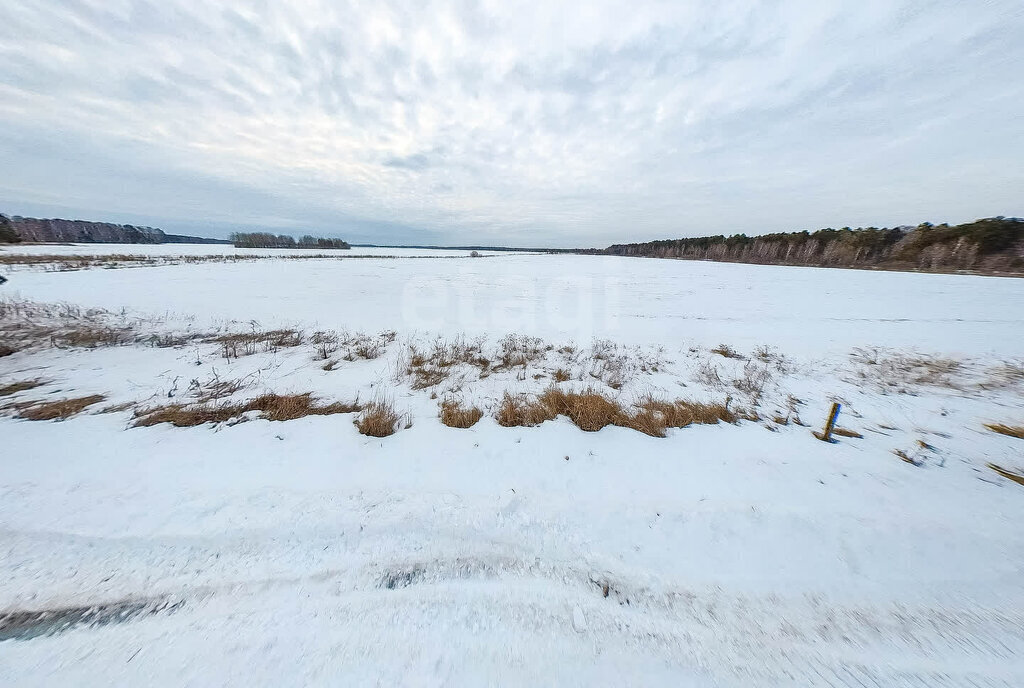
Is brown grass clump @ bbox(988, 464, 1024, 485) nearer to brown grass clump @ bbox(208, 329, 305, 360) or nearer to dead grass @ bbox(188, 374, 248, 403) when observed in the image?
dead grass @ bbox(188, 374, 248, 403)

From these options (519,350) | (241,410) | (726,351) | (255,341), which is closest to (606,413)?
(519,350)

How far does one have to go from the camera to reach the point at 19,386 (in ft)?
20.1

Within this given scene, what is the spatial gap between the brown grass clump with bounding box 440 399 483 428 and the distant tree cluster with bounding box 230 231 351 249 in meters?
120

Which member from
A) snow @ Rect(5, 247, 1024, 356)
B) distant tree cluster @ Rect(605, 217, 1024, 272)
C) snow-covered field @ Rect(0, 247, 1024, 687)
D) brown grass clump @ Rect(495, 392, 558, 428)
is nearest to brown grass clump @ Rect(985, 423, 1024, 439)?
snow-covered field @ Rect(0, 247, 1024, 687)

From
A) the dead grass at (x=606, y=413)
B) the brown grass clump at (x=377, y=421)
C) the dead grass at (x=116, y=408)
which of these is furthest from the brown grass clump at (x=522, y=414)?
the dead grass at (x=116, y=408)

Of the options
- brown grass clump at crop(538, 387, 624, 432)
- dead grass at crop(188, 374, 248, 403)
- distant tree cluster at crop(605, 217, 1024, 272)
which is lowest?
dead grass at crop(188, 374, 248, 403)

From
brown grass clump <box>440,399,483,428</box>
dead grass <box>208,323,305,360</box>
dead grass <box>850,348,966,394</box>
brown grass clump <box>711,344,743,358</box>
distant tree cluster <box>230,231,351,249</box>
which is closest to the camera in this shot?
brown grass clump <box>440,399,483,428</box>

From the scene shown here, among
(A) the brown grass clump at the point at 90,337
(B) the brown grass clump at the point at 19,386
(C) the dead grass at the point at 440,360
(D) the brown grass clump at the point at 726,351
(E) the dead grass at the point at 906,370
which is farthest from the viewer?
(D) the brown grass clump at the point at 726,351

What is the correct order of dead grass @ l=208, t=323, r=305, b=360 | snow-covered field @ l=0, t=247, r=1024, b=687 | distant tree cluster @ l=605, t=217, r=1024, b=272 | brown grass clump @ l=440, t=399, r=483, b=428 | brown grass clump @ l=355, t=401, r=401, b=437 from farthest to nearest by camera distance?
distant tree cluster @ l=605, t=217, r=1024, b=272
dead grass @ l=208, t=323, r=305, b=360
brown grass clump @ l=440, t=399, r=483, b=428
brown grass clump @ l=355, t=401, r=401, b=437
snow-covered field @ l=0, t=247, r=1024, b=687

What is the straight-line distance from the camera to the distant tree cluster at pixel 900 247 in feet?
146

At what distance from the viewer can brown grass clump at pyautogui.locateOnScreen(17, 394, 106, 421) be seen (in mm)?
4918

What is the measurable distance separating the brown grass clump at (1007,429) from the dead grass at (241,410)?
11.2 meters

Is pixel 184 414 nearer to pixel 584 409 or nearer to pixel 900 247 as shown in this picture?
pixel 584 409

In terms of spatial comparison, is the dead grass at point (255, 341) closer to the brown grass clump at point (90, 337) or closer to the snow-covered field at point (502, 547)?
the snow-covered field at point (502, 547)
